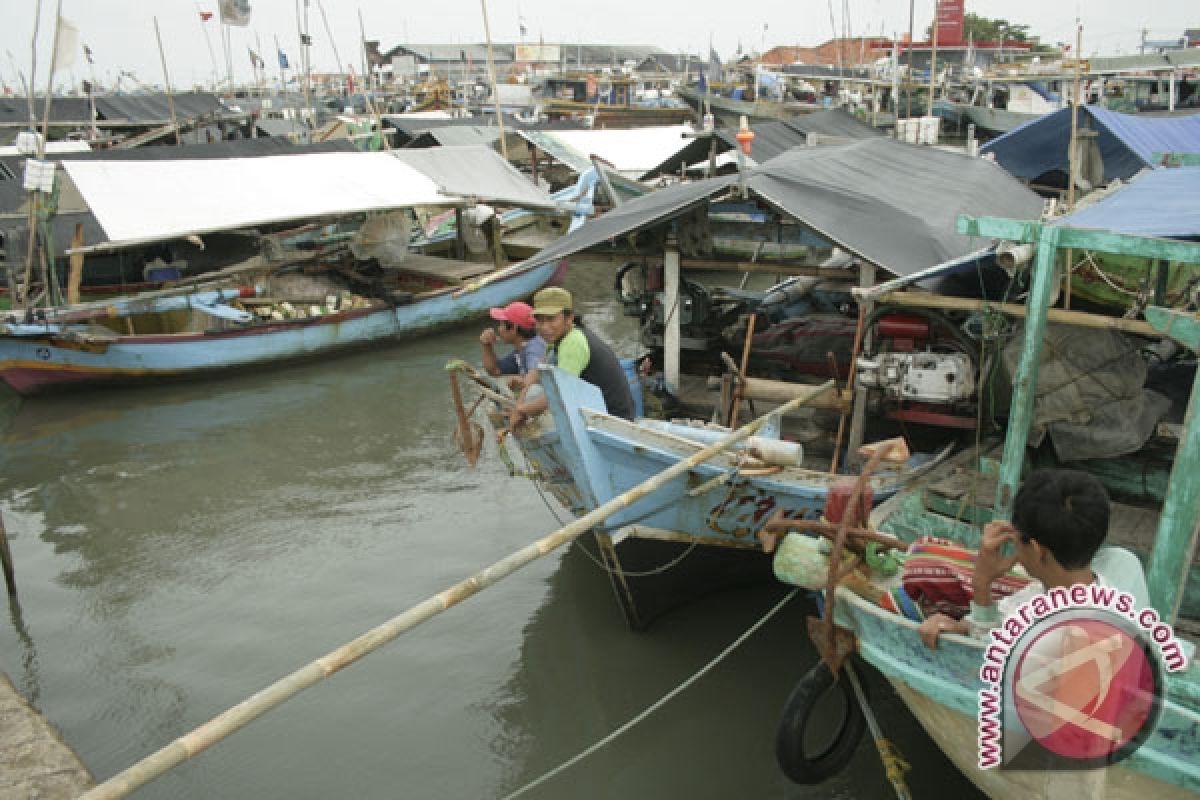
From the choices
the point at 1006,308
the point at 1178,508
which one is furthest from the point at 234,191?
the point at 1178,508

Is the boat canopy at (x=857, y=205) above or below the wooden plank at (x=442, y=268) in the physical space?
above

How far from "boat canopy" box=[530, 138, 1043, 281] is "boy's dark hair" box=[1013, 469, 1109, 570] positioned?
2.90m

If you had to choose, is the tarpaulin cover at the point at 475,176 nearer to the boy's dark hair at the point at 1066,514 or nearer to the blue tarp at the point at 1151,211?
the blue tarp at the point at 1151,211

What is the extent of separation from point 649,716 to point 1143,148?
32.5ft

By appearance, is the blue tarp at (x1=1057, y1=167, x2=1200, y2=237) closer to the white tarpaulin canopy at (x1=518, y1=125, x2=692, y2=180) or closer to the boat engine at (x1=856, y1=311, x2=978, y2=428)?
the boat engine at (x1=856, y1=311, x2=978, y2=428)

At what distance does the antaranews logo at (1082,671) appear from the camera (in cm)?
281

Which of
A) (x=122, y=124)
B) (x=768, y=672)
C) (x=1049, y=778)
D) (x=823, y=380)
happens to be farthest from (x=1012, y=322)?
(x=122, y=124)

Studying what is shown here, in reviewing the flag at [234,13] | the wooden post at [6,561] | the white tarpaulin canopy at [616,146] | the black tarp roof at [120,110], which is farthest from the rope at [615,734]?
the black tarp roof at [120,110]

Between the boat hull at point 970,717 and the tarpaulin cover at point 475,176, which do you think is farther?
the tarpaulin cover at point 475,176

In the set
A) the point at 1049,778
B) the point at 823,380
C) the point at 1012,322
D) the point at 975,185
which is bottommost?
the point at 1049,778

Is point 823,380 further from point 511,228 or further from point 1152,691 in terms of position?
point 511,228

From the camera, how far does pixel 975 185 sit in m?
8.87

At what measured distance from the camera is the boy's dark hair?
107 inches

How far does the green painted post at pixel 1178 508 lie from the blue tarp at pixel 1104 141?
884 cm
